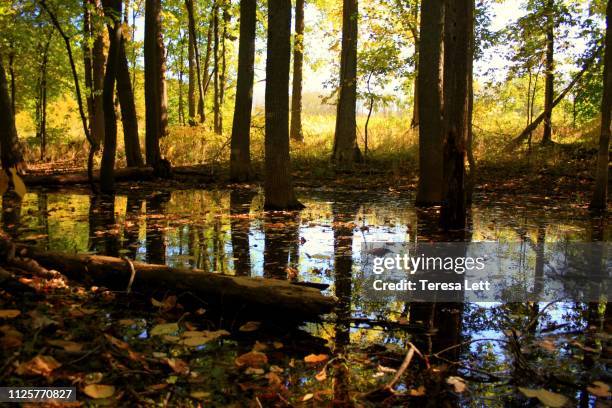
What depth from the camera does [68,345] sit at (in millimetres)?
3164

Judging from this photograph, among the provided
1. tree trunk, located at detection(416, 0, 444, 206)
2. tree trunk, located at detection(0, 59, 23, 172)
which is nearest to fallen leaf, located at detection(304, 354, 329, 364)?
tree trunk, located at detection(416, 0, 444, 206)

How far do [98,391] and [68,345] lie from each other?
649 millimetres

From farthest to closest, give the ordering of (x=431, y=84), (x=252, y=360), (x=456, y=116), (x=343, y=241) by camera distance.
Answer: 1. (x=431, y=84)
2. (x=456, y=116)
3. (x=343, y=241)
4. (x=252, y=360)

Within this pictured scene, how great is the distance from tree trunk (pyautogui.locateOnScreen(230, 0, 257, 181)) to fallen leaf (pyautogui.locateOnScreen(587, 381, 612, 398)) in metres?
12.3

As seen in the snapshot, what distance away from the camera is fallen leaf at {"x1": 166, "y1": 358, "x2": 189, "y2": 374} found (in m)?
2.95

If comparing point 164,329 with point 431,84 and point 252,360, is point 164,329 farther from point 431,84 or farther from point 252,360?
point 431,84

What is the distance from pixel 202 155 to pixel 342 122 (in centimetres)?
603

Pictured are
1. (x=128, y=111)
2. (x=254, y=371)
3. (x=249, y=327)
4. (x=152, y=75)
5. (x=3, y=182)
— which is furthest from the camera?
(x=152, y=75)

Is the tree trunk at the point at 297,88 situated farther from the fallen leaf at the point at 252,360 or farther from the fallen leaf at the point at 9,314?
the fallen leaf at the point at 252,360

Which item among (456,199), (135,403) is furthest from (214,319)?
(456,199)

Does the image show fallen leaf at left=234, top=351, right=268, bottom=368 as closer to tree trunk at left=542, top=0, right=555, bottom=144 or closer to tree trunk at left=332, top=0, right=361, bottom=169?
tree trunk at left=332, top=0, right=361, bottom=169

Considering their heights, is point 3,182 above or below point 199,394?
above

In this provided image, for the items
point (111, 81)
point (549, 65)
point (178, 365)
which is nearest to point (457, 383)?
point (178, 365)

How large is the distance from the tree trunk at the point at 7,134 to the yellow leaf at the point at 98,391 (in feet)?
45.0
